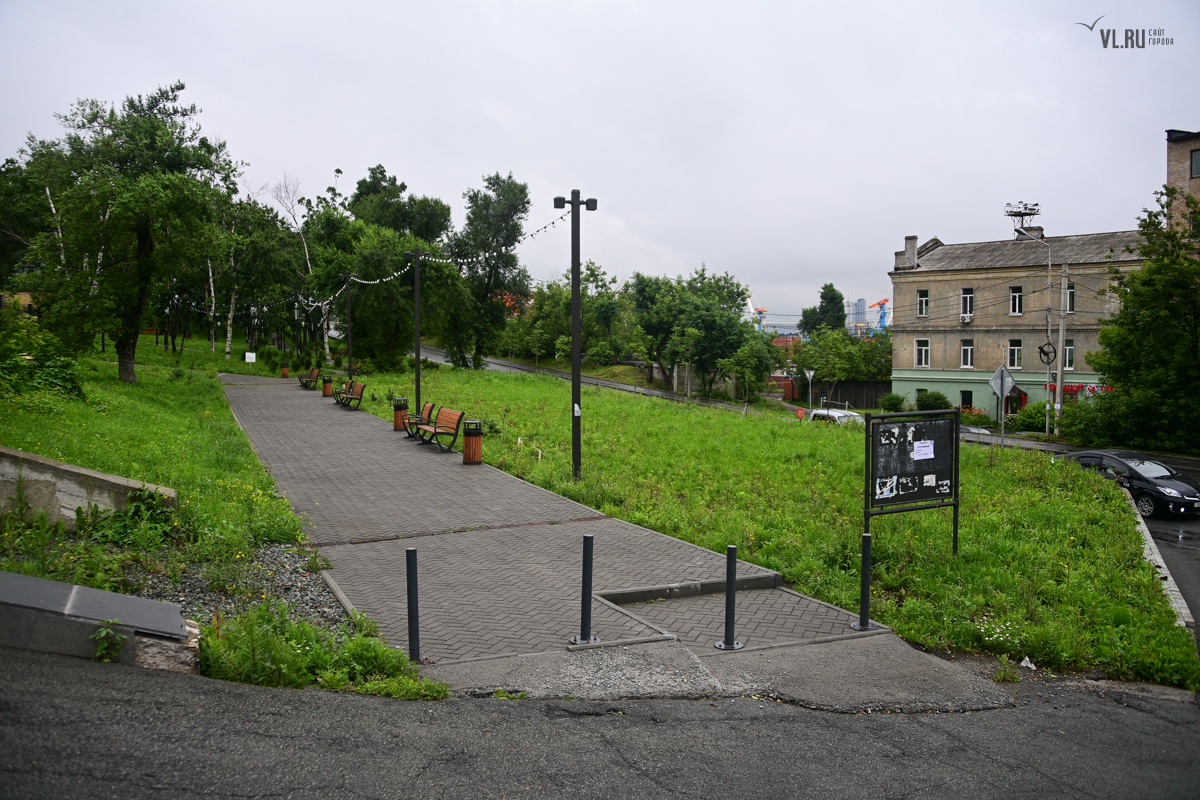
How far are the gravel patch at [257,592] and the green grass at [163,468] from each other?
27cm

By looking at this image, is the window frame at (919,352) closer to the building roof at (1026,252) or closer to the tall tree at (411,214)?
the building roof at (1026,252)

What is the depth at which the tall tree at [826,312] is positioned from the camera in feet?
327

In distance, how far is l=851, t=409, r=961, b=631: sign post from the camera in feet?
27.5

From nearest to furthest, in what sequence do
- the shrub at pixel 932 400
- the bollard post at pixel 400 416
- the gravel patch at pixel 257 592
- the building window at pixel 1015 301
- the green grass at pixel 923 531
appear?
the gravel patch at pixel 257 592 → the green grass at pixel 923 531 → the bollard post at pixel 400 416 → the building window at pixel 1015 301 → the shrub at pixel 932 400

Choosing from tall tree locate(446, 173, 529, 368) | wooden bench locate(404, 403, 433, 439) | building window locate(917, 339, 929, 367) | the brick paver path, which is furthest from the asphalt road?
tall tree locate(446, 173, 529, 368)

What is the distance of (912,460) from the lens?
8.70m

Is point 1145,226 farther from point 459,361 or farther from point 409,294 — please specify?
point 459,361

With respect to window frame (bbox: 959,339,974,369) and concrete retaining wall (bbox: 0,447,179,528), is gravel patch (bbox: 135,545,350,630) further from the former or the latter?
window frame (bbox: 959,339,974,369)

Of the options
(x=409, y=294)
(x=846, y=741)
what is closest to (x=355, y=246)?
(x=409, y=294)

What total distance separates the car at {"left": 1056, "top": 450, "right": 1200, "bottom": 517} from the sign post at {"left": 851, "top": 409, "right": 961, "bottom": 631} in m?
9.40

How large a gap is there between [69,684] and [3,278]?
190 feet

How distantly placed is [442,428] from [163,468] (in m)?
8.10

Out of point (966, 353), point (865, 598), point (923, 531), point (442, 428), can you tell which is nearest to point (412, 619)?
point (865, 598)

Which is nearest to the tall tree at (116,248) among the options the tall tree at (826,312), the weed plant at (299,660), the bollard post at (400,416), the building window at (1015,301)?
the bollard post at (400,416)
